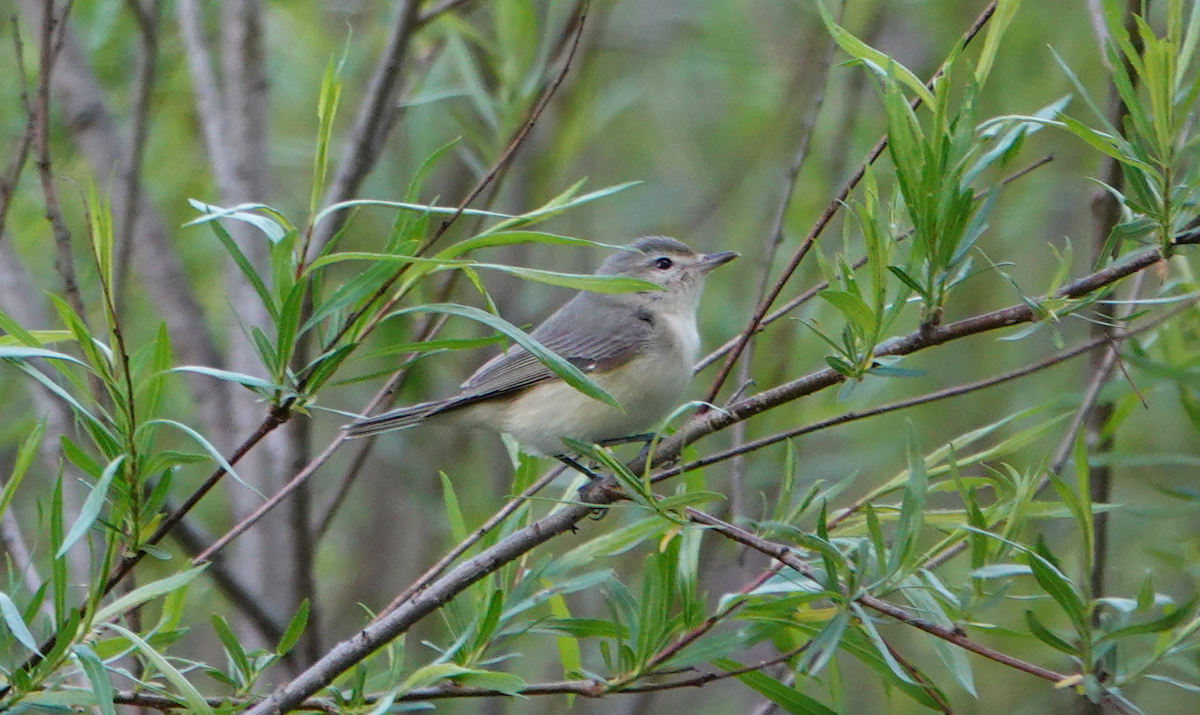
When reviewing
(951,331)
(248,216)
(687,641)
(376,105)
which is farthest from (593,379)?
(951,331)

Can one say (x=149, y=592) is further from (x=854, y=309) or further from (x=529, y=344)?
(x=854, y=309)

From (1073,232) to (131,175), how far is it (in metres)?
4.28

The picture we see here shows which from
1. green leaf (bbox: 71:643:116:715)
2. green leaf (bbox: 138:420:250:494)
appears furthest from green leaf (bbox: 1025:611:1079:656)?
green leaf (bbox: 71:643:116:715)

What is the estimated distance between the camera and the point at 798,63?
18.0 ft

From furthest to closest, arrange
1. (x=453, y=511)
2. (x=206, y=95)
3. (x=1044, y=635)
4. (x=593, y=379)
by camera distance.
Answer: (x=206, y=95), (x=593, y=379), (x=453, y=511), (x=1044, y=635)

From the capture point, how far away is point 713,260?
4.17m

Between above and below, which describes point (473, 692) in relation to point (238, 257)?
below

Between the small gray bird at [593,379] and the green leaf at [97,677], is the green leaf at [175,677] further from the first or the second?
the small gray bird at [593,379]

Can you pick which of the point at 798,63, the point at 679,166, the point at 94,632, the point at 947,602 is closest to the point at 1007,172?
the point at 798,63

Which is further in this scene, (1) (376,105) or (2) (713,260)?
(2) (713,260)

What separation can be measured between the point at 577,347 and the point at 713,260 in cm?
Result: 59

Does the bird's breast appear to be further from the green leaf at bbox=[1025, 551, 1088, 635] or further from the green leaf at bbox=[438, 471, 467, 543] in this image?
the green leaf at bbox=[1025, 551, 1088, 635]

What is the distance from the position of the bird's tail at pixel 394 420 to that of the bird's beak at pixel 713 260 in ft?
3.69

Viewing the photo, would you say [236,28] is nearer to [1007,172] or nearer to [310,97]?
[310,97]
